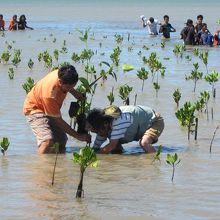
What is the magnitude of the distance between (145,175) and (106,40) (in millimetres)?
16904

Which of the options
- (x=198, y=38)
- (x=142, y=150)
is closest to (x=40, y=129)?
(x=142, y=150)

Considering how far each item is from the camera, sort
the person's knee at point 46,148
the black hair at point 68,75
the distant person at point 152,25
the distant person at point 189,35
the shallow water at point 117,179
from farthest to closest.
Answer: the distant person at point 152,25, the distant person at point 189,35, the person's knee at point 46,148, the black hair at point 68,75, the shallow water at point 117,179

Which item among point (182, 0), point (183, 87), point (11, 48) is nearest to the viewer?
point (183, 87)

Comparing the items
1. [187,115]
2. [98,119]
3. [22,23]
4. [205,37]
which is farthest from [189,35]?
[98,119]

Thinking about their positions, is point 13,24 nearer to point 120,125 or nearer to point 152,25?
point 152,25

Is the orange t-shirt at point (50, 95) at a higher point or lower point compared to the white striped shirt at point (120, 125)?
higher

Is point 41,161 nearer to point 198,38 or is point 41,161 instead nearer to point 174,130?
point 174,130

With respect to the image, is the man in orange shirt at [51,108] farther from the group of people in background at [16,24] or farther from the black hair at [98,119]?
the group of people in background at [16,24]

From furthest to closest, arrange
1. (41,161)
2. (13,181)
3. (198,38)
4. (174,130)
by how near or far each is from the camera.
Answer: (198,38) < (174,130) < (41,161) < (13,181)

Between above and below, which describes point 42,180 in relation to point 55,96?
below

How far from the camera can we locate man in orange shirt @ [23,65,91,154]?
7.03 m

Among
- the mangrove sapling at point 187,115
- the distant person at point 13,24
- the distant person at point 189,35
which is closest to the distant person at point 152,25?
the distant person at point 189,35

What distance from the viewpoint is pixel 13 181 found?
19.4ft

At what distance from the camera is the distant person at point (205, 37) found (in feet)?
69.3
